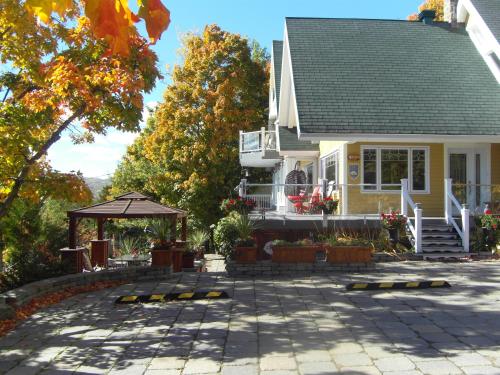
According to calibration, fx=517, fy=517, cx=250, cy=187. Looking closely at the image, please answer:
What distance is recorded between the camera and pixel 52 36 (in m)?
10.3

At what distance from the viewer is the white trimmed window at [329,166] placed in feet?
60.9

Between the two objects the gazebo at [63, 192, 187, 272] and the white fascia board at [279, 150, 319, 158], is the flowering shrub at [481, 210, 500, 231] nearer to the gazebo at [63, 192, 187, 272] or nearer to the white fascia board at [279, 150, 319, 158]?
the white fascia board at [279, 150, 319, 158]

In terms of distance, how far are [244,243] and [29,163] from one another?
16.3ft

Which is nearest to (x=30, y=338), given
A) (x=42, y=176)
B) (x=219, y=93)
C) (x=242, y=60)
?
(x=42, y=176)

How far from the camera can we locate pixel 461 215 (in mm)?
15039

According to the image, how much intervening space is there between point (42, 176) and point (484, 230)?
11677 millimetres

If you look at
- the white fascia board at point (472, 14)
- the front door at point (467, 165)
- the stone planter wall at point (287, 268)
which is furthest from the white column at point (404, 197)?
the white fascia board at point (472, 14)

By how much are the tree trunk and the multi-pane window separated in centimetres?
1062

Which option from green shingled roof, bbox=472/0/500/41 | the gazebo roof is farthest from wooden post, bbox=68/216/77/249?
green shingled roof, bbox=472/0/500/41

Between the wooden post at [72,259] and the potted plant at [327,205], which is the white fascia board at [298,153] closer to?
the potted plant at [327,205]

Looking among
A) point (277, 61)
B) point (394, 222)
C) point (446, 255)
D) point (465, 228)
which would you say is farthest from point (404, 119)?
point (277, 61)

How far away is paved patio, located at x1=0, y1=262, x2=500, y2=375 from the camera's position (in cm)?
538

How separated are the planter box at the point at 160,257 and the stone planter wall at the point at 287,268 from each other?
1.47 meters

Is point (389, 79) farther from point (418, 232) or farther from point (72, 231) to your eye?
point (72, 231)
